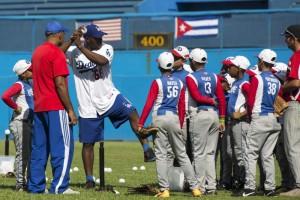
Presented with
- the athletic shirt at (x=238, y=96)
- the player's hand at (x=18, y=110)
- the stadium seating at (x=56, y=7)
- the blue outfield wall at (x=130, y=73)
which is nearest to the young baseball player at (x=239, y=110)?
the athletic shirt at (x=238, y=96)

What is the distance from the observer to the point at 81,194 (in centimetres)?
1209

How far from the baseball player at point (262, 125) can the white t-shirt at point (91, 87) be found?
2.29 metres

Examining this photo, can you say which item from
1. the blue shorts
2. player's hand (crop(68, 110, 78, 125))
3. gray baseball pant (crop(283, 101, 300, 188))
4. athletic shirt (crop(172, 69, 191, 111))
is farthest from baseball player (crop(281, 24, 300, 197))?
player's hand (crop(68, 110, 78, 125))

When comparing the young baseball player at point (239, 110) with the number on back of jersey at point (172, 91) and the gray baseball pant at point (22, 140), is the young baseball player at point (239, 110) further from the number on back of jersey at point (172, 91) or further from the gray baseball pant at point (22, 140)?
the gray baseball pant at point (22, 140)

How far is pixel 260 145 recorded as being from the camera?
41.2 ft

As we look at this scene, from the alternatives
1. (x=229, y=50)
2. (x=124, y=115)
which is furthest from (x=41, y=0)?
(x=124, y=115)

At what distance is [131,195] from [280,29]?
18234 millimetres

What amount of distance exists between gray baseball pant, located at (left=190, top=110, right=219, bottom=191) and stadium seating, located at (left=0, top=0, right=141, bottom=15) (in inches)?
952

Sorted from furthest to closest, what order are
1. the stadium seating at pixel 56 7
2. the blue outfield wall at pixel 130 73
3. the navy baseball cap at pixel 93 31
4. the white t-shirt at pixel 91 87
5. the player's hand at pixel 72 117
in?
the stadium seating at pixel 56 7, the blue outfield wall at pixel 130 73, the white t-shirt at pixel 91 87, the navy baseball cap at pixel 93 31, the player's hand at pixel 72 117

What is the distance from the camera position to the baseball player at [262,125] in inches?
491

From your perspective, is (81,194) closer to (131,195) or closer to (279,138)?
(131,195)

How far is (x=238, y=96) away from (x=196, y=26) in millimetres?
17231

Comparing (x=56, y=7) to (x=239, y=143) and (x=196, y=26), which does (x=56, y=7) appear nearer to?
(x=196, y=26)

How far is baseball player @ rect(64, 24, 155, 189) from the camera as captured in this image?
44.4ft
